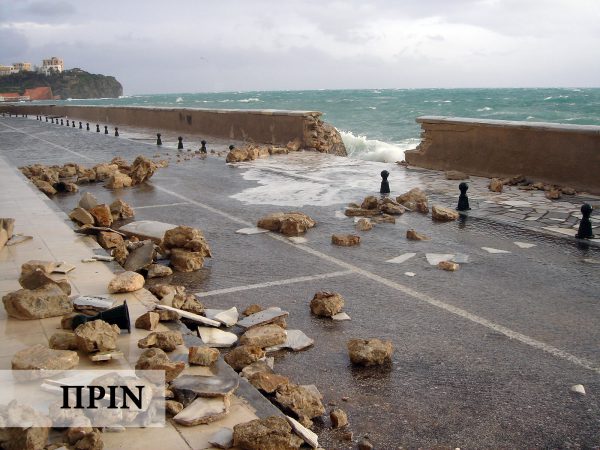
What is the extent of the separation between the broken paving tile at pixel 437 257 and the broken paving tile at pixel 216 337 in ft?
9.53

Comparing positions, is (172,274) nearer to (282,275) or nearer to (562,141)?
(282,275)

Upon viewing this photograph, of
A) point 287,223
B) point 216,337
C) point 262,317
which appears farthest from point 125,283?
point 287,223

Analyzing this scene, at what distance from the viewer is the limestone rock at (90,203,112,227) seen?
857 cm

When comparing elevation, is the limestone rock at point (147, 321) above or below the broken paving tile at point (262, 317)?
above

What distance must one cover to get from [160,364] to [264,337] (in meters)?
1.07

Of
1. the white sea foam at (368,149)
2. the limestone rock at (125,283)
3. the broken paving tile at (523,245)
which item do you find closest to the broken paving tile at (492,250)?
the broken paving tile at (523,245)

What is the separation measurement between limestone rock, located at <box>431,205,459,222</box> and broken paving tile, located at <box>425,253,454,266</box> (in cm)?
194

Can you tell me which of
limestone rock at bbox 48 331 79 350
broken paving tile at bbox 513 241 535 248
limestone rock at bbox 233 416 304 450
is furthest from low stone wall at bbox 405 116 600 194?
limestone rock at bbox 48 331 79 350

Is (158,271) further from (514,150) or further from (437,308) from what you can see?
(514,150)

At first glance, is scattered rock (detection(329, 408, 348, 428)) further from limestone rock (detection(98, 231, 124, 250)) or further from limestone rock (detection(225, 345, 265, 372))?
limestone rock (detection(98, 231, 124, 250))

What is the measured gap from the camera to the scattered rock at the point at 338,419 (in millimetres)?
3508

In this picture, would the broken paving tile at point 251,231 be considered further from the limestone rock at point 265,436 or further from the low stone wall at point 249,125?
the low stone wall at point 249,125

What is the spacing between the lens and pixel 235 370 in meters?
4.25

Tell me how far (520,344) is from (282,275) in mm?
2659
